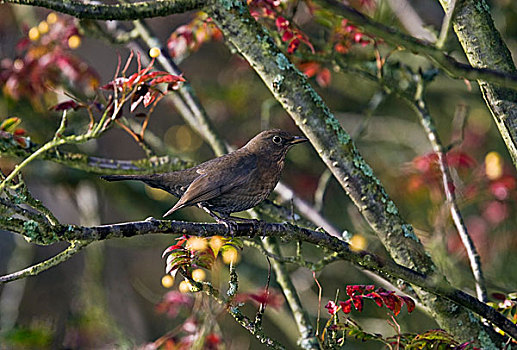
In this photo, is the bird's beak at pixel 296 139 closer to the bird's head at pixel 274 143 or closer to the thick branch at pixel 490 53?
the bird's head at pixel 274 143

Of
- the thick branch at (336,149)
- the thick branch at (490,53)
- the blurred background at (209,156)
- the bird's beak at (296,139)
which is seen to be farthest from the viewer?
the blurred background at (209,156)

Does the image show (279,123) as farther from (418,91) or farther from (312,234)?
(312,234)

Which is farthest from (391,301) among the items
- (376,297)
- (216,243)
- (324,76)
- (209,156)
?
(209,156)

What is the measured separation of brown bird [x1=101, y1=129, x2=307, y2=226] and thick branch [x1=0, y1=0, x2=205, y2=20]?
0.84 meters

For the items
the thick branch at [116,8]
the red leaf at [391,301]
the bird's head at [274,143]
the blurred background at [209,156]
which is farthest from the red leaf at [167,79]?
the blurred background at [209,156]

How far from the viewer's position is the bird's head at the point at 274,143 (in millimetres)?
3629

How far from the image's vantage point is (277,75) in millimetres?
2924

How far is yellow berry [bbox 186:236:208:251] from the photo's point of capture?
2334mm

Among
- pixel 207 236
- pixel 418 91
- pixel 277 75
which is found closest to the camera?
pixel 207 236

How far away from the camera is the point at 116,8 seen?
2824mm

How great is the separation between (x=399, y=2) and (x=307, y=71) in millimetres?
1485

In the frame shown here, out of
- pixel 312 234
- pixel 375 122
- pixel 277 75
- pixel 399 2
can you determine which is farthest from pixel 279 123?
pixel 312 234

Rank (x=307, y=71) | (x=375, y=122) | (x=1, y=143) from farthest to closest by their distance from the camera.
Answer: (x=375, y=122) < (x=307, y=71) < (x=1, y=143)

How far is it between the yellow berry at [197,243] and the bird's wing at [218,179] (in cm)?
82
